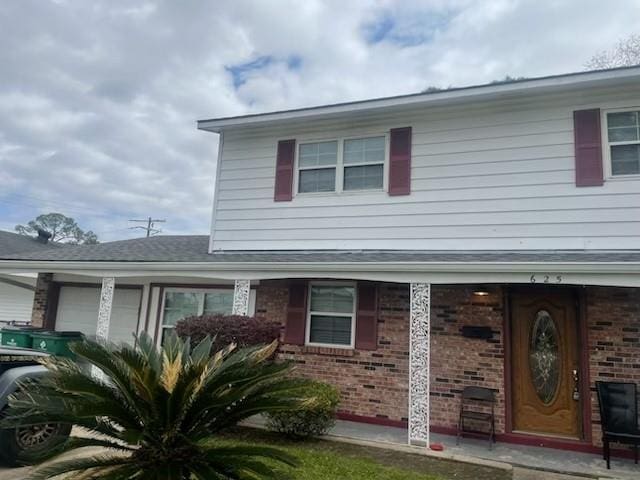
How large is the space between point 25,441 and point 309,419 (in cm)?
337

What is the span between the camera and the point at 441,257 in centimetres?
692

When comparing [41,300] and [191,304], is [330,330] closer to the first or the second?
[191,304]

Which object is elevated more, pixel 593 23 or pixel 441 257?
pixel 593 23

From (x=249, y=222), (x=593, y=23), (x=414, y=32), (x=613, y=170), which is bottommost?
(x=249, y=222)

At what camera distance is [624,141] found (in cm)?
689

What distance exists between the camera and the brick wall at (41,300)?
34.0ft

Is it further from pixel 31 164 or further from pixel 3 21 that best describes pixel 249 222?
pixel 31 164

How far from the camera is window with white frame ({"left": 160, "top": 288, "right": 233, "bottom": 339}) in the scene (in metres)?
9.03

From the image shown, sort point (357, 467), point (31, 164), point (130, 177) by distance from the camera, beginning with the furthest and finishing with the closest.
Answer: point (130, 177)
point (31, 164)
point (357, 467)

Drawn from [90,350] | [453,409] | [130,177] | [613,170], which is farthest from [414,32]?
[130,177]

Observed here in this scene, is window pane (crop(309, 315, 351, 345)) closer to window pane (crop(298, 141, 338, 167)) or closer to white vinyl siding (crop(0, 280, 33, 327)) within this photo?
window pane (crop(298, 141, 338, 167))

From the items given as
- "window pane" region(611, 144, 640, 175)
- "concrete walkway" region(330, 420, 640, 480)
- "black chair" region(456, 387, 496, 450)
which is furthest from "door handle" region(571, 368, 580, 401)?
"window pane" region(611, 144, 640, 175)

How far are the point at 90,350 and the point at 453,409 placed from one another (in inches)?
225

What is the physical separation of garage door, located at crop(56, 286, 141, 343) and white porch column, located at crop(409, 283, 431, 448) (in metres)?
6.14
